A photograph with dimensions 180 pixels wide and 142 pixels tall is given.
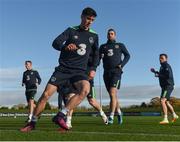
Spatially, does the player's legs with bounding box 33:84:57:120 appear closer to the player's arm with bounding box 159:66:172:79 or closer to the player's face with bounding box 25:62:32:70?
the player's arm with bounding box 159:66:172:79

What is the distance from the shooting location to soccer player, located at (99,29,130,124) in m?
12.6

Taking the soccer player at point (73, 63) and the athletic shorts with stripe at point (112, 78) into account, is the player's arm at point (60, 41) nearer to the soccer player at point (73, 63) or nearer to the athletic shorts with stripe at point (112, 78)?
the soccer player at point (73, 63)

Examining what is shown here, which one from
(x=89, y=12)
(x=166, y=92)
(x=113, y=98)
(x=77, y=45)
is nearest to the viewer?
(x=89, y=12)

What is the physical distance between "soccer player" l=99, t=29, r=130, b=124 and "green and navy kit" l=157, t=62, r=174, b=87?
1.95 meters

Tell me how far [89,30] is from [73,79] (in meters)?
0.90

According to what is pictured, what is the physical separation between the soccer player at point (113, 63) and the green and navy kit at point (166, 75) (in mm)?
1952

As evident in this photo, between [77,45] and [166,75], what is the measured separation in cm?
659

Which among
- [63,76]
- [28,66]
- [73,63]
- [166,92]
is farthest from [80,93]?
[28,66]

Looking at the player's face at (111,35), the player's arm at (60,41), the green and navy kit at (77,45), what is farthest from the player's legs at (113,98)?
the player's arm at (60,41)

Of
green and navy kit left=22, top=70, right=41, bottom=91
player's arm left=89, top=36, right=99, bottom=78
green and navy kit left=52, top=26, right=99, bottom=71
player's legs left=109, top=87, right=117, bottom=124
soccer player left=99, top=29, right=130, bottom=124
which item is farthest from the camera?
green and navy kit left=22, top=70, right=41, bottom=91

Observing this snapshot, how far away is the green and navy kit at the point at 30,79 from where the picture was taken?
16.8 meters

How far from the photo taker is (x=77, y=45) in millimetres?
8242

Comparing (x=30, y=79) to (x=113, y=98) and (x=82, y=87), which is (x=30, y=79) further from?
(x=82, y=87)

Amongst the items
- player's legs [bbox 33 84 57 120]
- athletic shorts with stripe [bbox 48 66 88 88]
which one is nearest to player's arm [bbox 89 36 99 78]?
athletic shorts with stripe [bbox 48 66 88 88]
